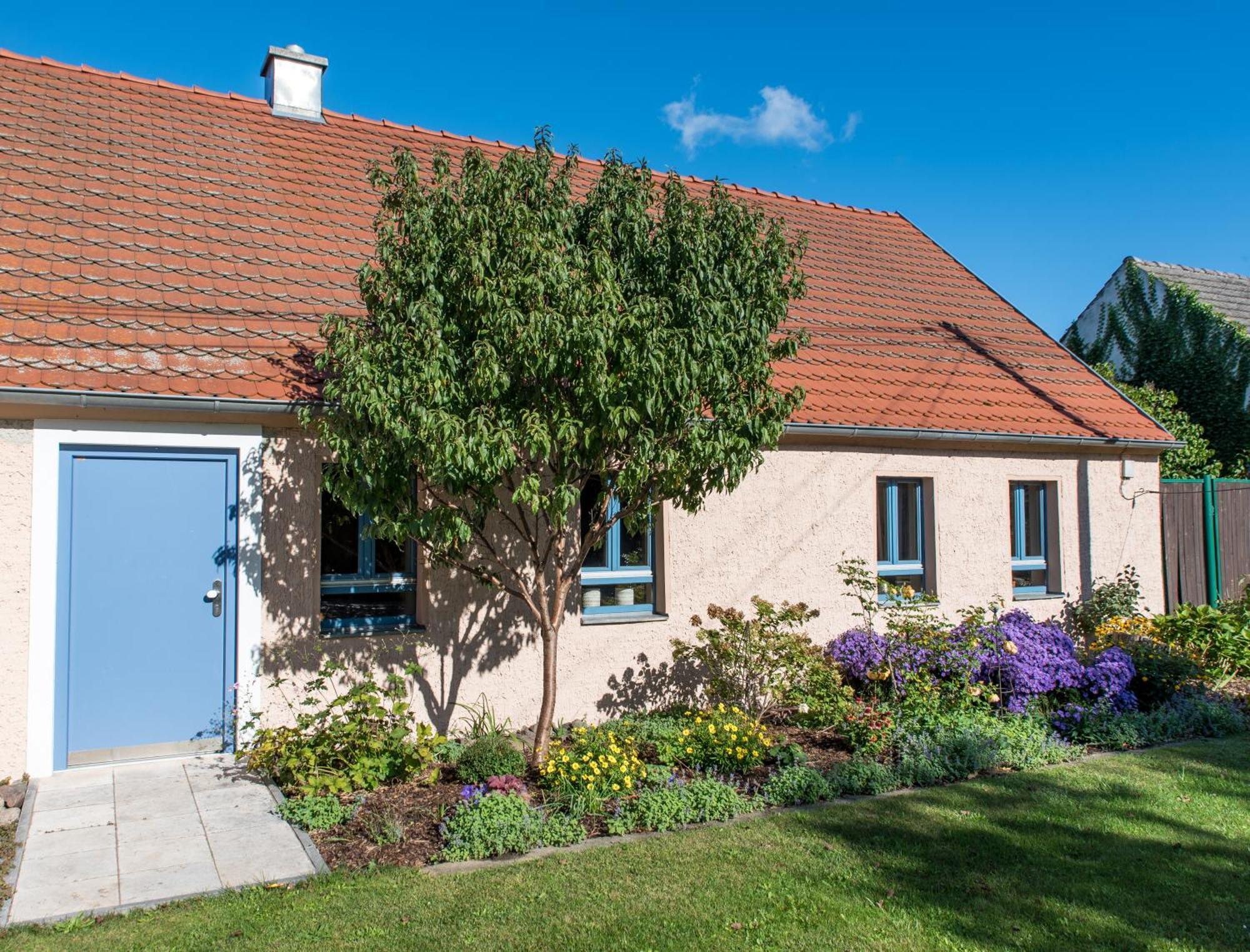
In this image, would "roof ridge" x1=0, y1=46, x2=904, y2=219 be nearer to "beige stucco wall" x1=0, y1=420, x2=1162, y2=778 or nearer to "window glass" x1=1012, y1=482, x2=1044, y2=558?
"beige stucco wall" x1=0, y1=420, x2=1162, y2=778

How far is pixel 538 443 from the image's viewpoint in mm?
5539

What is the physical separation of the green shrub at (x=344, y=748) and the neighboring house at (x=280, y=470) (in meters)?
0.60

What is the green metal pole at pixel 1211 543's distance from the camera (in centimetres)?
1188

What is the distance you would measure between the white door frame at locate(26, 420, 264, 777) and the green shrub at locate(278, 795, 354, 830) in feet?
4.41

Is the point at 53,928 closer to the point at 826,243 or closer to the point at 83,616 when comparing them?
the point at 83,616

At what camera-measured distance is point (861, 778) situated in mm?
6309

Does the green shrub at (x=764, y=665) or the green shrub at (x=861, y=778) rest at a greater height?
the green shrub at (x=764, y=665)

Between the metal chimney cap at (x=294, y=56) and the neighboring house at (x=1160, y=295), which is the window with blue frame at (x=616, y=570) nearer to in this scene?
the metal chimney cap at (x=294, y=56)

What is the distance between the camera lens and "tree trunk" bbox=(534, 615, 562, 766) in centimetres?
648

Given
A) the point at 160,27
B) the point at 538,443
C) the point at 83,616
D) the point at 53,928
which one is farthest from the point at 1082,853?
the point at 160,27

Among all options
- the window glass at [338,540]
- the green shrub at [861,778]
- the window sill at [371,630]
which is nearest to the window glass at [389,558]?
the window glass at [338,540]

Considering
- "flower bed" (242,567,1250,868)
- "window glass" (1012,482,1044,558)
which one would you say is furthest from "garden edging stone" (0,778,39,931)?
"window glass" (1012,482,1044,558)

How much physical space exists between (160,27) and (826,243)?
27.8 feet

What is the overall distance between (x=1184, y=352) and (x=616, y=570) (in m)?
15.1
